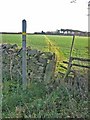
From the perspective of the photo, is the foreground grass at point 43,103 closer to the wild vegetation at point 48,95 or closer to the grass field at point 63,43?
the wild vegetation at point 48,95

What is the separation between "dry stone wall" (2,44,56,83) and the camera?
6.71 meters

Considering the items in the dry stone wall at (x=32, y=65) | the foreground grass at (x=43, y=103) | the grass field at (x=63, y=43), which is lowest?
the foreground grass at (x=43, y=103)

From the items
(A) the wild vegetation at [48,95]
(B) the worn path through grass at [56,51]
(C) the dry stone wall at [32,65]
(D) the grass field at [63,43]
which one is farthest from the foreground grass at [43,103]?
(D) the grass field at [63,43]

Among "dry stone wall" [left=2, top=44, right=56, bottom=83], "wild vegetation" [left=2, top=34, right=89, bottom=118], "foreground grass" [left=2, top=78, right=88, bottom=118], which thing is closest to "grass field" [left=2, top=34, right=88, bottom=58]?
"wild vegetation" [left=2, top=34, right=89, bottom=118]

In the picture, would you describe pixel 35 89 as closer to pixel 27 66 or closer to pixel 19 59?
pixel 27 66

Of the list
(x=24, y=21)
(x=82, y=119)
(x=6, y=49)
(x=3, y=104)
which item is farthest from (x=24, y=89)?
(x=6, y=49)

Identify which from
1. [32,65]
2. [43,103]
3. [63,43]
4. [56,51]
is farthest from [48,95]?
[63,43]

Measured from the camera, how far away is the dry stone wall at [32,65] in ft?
22.0

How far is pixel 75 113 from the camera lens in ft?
16.5

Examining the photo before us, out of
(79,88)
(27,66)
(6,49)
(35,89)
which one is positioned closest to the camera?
(79,88)

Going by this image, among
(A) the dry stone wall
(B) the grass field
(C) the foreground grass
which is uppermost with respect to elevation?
(B) the grass field

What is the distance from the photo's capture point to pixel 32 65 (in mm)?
7102

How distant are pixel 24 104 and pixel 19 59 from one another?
2.18 metres

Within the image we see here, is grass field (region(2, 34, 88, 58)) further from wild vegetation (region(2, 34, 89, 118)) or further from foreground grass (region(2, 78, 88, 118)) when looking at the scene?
foreground grass (region(2, 78, 88, 118))
